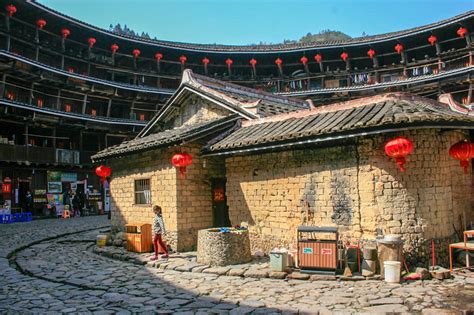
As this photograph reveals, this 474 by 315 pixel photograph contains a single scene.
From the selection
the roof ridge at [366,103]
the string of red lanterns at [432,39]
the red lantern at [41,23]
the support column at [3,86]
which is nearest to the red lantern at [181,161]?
the roof ridge at [366,103]

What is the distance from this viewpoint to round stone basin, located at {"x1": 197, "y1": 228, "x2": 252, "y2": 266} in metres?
9.55

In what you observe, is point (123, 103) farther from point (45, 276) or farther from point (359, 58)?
point (45, 276)

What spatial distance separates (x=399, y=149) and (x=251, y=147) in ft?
12.5

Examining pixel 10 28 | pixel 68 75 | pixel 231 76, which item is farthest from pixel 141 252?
pixel 231 76

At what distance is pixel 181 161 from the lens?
11.1 m

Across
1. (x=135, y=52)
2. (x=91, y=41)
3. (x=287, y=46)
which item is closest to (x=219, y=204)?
(x=91, y=41)

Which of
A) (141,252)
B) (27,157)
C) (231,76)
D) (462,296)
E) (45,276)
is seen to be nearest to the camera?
(462,296)

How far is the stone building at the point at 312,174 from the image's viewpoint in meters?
8.45

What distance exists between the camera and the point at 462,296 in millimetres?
6617

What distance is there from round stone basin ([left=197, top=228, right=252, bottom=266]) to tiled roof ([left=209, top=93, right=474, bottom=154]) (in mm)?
2320

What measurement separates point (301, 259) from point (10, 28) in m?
28.6

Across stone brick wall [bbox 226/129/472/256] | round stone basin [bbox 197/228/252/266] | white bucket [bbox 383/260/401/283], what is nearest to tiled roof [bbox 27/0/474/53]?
stone brick wall [bbox 226/129/472/256]

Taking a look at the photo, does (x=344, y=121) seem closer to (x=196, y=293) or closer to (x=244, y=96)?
(x=196, y=293)

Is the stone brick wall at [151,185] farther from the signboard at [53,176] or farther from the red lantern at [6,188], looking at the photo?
the signboard at [53,176]
